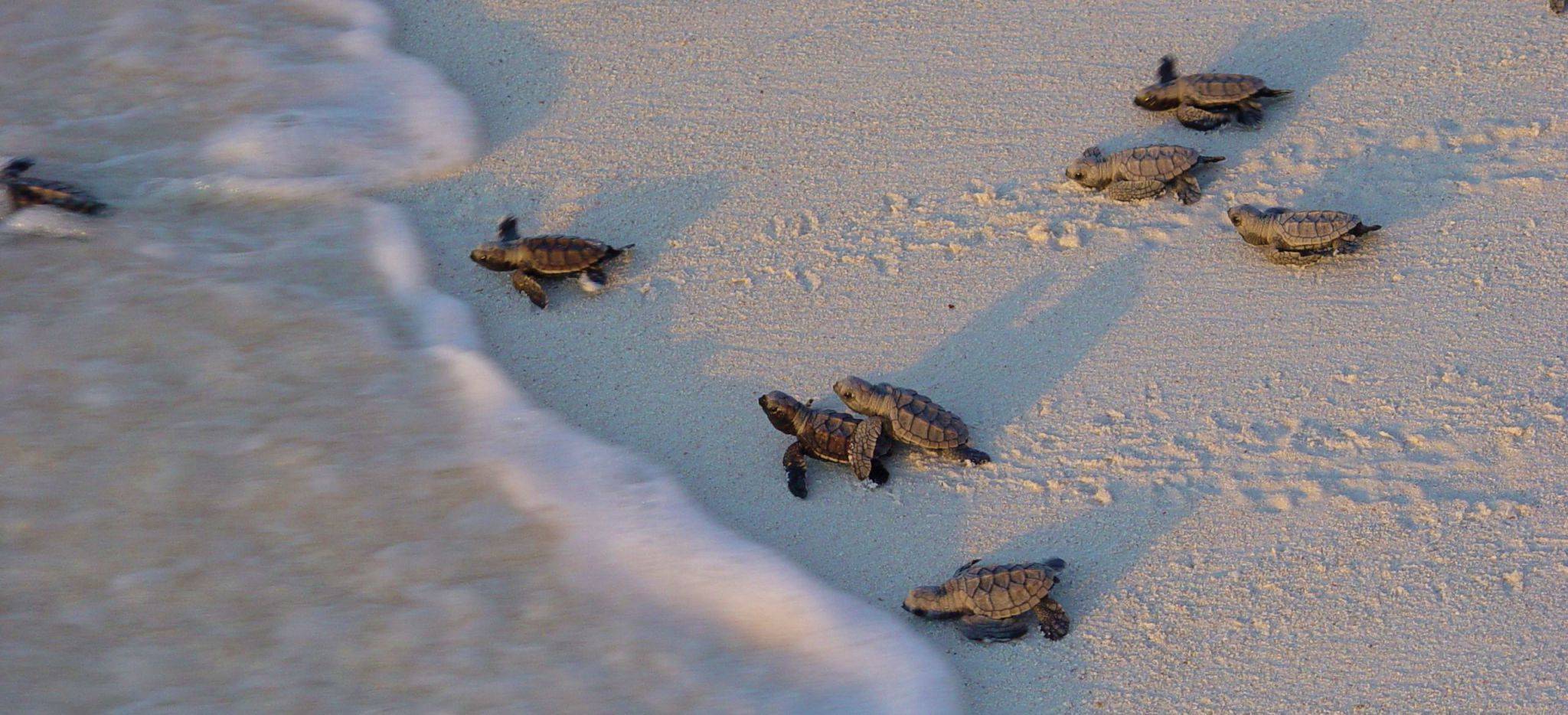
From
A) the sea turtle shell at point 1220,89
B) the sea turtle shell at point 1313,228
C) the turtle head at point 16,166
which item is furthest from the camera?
the turtle head at point 16,166

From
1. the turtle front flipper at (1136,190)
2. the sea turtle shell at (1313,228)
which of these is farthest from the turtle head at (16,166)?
the sea turtle shell at (1313,228)

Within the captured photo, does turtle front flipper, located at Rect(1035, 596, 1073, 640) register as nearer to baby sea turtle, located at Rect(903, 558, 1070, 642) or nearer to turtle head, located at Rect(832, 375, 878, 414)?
baby sea turtle, located at Rect(903, 558, 1070, 642)

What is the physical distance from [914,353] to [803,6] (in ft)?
6.22

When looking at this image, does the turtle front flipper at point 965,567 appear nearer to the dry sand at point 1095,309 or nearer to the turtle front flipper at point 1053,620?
the dry sand at point 1095,309

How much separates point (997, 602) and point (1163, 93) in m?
2.08

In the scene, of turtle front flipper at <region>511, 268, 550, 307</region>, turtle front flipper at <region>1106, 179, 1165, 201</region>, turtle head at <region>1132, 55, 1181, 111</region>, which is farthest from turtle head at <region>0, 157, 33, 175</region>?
turtle head at <region>1132, 55, 1181, 111</region>

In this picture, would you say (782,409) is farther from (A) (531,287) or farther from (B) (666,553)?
(A) (531,287)

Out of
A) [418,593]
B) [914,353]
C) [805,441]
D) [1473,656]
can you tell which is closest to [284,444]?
[418,593]

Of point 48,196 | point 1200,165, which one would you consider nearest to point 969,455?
point 1200,165

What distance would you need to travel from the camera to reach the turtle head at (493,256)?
11.5 ft

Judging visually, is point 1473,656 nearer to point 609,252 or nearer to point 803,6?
point 609,252

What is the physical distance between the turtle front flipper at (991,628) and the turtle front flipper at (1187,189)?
162 cm

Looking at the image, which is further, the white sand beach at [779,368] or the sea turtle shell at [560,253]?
the sea turtle shell at [560,253]

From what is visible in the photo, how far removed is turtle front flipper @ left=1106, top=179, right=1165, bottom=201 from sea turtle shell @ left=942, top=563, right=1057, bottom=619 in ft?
4.85
